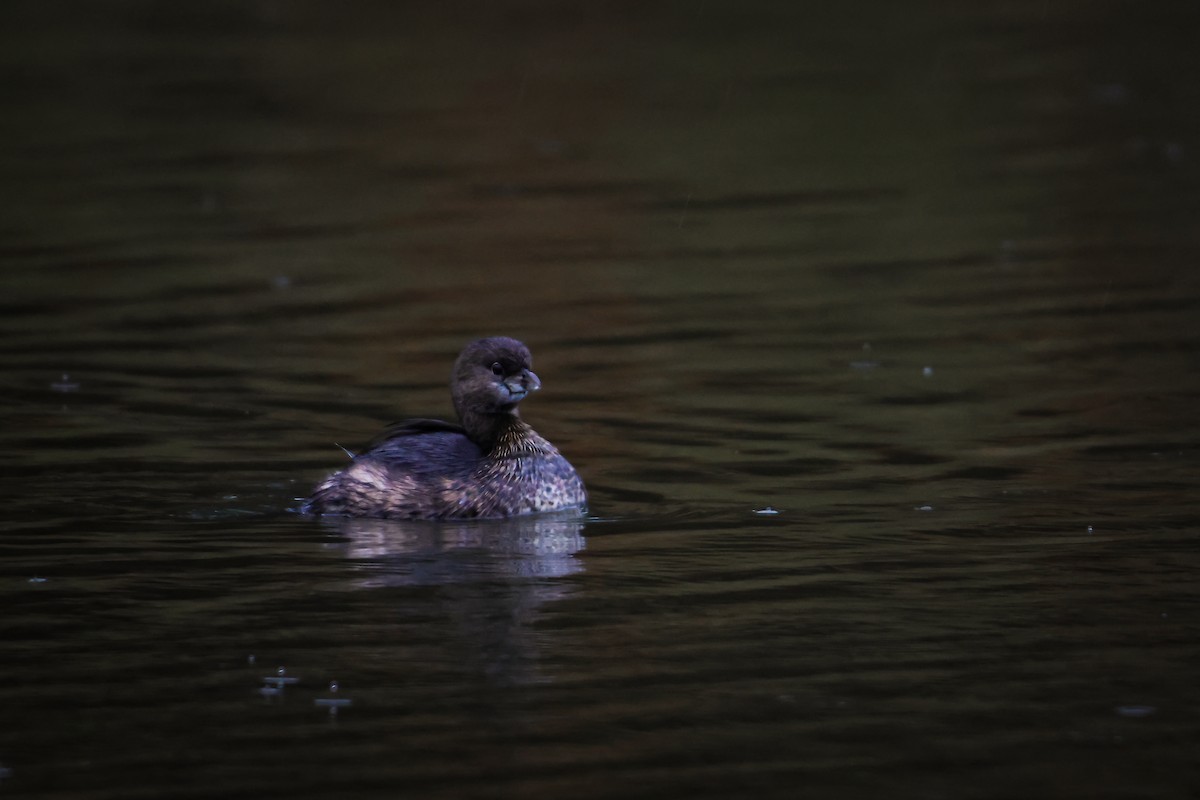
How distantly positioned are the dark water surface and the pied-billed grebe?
30 centimetres

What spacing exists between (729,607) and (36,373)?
6.55m

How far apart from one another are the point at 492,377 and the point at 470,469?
1.54 ft

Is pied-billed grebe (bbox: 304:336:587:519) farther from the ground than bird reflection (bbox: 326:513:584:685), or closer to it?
farther from the ground

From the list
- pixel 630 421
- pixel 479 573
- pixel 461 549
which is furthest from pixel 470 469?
pixel 630 421

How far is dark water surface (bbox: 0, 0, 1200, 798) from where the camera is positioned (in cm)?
726

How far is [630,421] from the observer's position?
12.5 meters

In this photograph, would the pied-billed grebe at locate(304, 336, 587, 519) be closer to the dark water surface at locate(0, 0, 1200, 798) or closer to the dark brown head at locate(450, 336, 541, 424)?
the dark brown head at locate(450, 336, 541, 424)

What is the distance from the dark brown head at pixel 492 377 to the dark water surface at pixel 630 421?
702 millimetres

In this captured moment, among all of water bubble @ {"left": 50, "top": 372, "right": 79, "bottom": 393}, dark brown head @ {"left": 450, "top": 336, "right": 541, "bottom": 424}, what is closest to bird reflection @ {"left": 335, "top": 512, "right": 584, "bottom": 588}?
dark brown head @ {"left": 450, "top": 336, "right": 541, "bottom": 424}

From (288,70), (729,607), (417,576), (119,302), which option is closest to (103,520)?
(417,576)

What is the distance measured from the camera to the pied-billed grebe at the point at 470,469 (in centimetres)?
1067

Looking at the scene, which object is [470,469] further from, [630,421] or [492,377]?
[630,421]

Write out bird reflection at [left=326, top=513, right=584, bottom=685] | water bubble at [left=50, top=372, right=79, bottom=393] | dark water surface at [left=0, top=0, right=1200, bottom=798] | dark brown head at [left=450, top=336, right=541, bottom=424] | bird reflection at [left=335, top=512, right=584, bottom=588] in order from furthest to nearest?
water bubble at [left=50, top=372, right=79, bottom=393] → dark brown head at [left=450, top=336, right=541, bottom=424] → bird reflection at [left=335, top=512, right=584, bottom=588] → bird reflection at [left=326, top=513, right=584, bottom=685] → dark water surface at [left=0, top=0, right=1200, bottom=798]

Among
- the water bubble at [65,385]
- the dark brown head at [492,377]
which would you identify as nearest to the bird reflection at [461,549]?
the dark brown head at [492,377]
